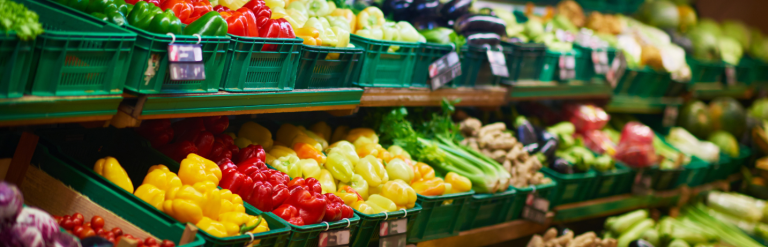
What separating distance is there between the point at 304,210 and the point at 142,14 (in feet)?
2.82

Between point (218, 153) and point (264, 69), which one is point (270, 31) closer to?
point (264, 69)

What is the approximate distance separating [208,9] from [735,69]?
5.70 m

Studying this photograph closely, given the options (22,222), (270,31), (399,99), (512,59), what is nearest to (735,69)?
(512,59)

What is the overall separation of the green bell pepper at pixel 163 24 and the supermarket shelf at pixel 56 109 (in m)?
0.24

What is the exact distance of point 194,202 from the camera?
1.96 metres

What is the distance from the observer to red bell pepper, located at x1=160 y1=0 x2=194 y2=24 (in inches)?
86.0

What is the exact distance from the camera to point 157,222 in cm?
187

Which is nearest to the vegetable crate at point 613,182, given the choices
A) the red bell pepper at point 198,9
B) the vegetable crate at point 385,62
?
the vegetable crate at point 385,62

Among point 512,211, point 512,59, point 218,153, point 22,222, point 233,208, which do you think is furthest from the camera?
point 512,59

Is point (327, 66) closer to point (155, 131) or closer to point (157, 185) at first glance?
point (155, 131)

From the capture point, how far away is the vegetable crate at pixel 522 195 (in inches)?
135

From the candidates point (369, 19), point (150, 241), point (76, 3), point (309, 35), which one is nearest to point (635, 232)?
point (369, 19)

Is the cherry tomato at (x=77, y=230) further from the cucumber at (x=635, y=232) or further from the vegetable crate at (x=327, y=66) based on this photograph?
the cucumber at (x=635, y=232)

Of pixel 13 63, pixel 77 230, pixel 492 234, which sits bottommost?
pixel 492 234
